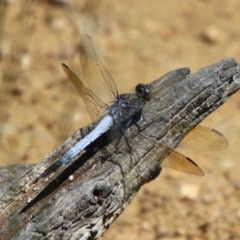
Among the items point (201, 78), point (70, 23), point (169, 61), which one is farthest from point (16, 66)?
point (201, 78)

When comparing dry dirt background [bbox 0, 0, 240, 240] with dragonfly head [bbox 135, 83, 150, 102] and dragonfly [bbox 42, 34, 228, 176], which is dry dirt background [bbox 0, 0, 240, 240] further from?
dragonfly head [bbox 135, 83, 150, 102]

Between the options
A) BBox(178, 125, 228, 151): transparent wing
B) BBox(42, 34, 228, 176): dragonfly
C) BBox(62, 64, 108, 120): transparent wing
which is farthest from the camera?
BBox(62, 64, 108, 120): transparent wing

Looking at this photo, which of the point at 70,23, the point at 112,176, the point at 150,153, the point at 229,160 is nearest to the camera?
the point at 112,176

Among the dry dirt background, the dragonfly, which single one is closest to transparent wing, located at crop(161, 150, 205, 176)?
the dragonfly

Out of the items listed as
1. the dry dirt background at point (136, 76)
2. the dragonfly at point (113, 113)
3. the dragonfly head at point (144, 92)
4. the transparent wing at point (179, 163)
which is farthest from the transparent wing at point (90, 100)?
the dry dirt background at point (136, 76)

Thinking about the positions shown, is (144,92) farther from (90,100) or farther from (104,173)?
(104,173)

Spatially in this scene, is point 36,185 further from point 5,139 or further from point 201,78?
point 5,139
